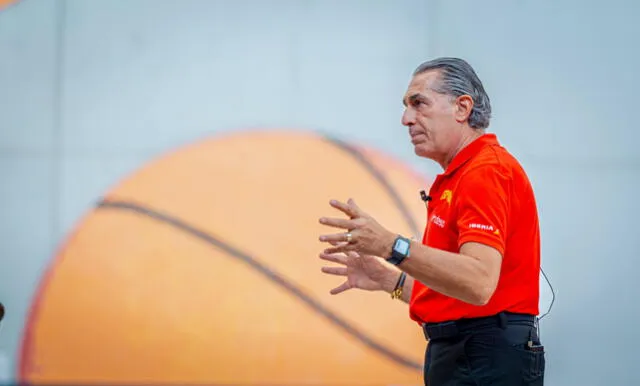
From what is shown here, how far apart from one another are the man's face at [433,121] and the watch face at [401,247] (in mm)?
391

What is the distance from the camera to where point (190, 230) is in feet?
11.6

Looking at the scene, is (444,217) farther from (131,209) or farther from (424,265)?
(131,209)

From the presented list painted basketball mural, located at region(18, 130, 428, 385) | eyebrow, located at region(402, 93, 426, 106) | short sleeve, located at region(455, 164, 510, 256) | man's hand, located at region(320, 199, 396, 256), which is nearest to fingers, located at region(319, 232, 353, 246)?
man's hand, located at region(320, 199, 396, 256)

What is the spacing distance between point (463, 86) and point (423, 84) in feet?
0.31

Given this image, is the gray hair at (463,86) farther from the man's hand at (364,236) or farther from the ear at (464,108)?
the man's hand at (364,236)

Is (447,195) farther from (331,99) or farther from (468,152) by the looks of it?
(331,99)

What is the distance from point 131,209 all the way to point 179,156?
323mm

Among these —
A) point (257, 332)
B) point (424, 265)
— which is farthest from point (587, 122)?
point (424, 265)

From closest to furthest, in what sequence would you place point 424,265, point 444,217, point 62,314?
point 424,265 < point 444,217 < point 62,314

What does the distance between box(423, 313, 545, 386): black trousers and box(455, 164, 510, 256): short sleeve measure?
0.78 ft

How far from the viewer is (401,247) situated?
1.54 meters

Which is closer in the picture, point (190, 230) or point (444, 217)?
point (444, 217)

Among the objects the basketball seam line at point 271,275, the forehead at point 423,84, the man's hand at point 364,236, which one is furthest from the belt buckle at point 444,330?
the basketball seam line at point 271,275

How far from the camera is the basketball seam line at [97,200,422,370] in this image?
3.52 m
